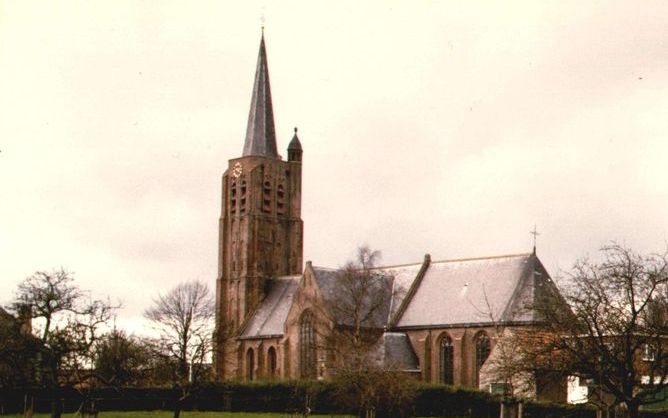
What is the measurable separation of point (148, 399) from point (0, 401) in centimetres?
1126

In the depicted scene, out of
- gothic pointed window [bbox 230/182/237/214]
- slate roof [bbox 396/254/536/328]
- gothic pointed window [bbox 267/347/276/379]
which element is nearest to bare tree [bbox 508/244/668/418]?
slate roof [bbox 396/254/536/328]

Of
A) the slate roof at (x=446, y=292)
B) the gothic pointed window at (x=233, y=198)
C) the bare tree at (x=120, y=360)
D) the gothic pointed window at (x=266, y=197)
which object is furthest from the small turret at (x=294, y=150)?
the bare tree at (x=120, y=360)

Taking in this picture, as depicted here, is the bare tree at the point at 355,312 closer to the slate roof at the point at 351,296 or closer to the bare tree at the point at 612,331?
the slate roof at the point at 351,296

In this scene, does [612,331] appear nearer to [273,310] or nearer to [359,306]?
[359,306]

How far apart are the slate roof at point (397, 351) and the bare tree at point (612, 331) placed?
3727 cm

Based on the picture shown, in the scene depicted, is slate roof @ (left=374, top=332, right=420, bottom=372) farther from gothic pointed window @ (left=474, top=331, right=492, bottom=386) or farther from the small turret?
the small turret

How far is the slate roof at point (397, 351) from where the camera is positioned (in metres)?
74.7

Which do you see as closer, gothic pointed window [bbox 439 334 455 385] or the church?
the church

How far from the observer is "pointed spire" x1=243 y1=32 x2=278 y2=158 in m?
93.8

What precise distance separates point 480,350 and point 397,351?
19.5ft

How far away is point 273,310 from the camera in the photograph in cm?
9000

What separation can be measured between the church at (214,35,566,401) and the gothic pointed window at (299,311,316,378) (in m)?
0.10

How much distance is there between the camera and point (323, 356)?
7844cm

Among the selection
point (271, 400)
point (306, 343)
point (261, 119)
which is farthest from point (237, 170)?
point (271, 400)
